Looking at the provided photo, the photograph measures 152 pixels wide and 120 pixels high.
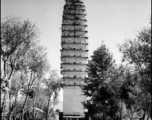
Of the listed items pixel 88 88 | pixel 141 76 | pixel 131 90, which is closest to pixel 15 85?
pixel 88 88

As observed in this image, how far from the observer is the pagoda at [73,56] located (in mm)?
46531

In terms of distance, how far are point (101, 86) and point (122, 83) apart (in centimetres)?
383

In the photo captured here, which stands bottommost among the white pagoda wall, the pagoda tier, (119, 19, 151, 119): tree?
the white pagoda wall

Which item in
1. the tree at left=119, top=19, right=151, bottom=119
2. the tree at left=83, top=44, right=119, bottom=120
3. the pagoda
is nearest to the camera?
the tree at left=119, top=19, right=151, bottom=119

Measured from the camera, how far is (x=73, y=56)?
49.2 metres

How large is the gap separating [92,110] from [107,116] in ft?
7.77

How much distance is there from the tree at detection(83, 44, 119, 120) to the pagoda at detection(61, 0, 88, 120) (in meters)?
22.2

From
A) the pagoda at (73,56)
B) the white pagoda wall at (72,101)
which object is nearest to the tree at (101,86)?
the pagoda at (73,56)

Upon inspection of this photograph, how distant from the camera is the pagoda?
4653 cm

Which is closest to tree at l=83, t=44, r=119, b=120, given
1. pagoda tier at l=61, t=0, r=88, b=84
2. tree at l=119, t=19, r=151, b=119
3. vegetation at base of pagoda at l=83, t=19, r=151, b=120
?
vegetation at base of pagoda at l=83, t=19, r=151, b=120

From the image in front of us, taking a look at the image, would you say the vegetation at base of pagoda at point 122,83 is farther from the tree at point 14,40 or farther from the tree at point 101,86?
the tree at point 14,40

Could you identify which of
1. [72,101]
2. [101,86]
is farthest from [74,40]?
[101,86]

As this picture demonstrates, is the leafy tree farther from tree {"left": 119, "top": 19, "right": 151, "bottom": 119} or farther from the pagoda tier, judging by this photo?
the pagoda tier

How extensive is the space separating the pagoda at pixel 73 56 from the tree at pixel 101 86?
22.2 m
